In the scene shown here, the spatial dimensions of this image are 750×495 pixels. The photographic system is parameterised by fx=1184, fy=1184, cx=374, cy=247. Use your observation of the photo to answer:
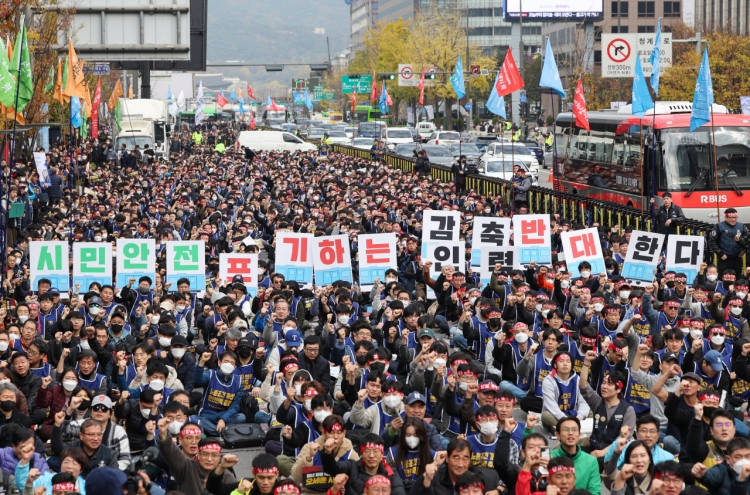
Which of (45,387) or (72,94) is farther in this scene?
(72,94)

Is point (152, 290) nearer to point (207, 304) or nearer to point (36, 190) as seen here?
point (207, 304)

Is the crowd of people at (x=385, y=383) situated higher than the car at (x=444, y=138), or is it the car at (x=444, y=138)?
the car at (x=444, y=138)

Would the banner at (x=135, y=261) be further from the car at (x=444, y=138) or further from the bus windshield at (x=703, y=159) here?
the car at (x=444, y=138)

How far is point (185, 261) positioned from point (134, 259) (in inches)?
28.0

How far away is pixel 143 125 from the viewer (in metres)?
49.2

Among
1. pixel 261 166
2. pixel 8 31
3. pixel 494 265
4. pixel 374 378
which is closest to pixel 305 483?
pixel 374 378

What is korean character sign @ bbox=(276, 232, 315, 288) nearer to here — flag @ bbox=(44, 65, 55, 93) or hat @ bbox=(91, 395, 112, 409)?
hat @ bbox=(91, 395, 112, 409)

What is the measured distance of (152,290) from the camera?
16.3 metres

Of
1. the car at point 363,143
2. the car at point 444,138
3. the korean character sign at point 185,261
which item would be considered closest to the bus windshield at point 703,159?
the korean character sign at point 185,261

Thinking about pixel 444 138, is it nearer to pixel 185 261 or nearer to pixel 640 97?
pixel 640 97

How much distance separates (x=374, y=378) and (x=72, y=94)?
52.9 ft

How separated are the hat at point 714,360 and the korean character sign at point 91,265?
27.2ft

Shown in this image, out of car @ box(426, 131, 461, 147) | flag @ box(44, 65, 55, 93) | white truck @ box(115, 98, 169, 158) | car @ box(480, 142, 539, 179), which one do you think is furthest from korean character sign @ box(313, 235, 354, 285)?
car @ box(426, 131, 461, 147)

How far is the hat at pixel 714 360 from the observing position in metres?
11.6
